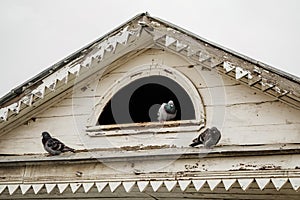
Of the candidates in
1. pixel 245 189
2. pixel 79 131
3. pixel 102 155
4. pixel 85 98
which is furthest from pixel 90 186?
pixel 245 189

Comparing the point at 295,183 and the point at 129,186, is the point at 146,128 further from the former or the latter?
the point at 295,183

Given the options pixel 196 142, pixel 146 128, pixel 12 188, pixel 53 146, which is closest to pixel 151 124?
pixel 146 128

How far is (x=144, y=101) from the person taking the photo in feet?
18.5

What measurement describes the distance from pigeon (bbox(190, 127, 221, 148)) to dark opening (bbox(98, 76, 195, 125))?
533 mm

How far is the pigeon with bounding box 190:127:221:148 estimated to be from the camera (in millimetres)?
4207

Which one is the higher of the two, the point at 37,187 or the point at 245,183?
the point at 37,187

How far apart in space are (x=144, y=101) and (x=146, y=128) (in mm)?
1024

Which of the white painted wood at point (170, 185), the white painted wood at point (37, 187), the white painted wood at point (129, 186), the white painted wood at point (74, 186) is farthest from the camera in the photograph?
the white painted wood at point (37, 187)

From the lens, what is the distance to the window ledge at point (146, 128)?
4.50 metres

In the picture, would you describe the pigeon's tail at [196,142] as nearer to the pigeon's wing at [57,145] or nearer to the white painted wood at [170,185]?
the white painted wood at [170,185]

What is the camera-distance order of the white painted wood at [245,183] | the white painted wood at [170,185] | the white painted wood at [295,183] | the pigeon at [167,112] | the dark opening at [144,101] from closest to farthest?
1. the white painted wood at [295,183]
2. the white painted wood at [245,183]
3. the white painted wood at [170,185]
4. the pigeon at [167,112]
5. the dark opening at [144,101]

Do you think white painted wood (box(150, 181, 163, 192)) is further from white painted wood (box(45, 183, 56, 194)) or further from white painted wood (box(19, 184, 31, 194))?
white painted wood (box(19, 184, 31, 194))

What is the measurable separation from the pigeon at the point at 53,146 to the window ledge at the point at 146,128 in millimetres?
261

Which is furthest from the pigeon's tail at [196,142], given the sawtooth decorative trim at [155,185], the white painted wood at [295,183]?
the white painted wood at [295,183]
